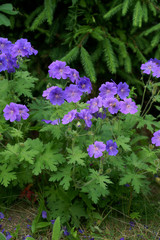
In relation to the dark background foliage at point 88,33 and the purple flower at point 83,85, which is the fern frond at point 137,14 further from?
the purple flower at point 83,85

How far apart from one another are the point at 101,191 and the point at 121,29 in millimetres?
2422

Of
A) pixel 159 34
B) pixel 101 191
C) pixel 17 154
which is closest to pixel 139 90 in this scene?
pixel 159 34

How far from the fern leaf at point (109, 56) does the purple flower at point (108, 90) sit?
43.6 inches

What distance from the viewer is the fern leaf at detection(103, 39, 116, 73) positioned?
140 inches

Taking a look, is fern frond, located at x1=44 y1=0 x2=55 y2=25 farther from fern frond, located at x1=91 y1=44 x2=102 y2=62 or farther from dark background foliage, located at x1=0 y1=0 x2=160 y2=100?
fern frond, located at x1=91 y1=44 x2=102 y2=62

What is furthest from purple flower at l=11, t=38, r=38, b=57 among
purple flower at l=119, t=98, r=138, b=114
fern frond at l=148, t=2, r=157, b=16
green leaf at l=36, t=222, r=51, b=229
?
fern frond at l=148, t=2, r=157, b=16

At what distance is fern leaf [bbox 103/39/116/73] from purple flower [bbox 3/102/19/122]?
1519 mm

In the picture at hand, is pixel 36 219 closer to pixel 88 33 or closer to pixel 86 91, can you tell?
pixel 86 91

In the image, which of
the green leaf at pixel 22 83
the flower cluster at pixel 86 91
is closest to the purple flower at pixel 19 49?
the green leaf at pixel 22 83

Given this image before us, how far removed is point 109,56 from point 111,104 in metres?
1.40

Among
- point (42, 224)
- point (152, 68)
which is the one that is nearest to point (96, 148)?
point (42, 224)

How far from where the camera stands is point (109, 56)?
11.9 feet

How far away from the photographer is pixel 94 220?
283cm

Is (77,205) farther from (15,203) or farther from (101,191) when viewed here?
(15,203)
